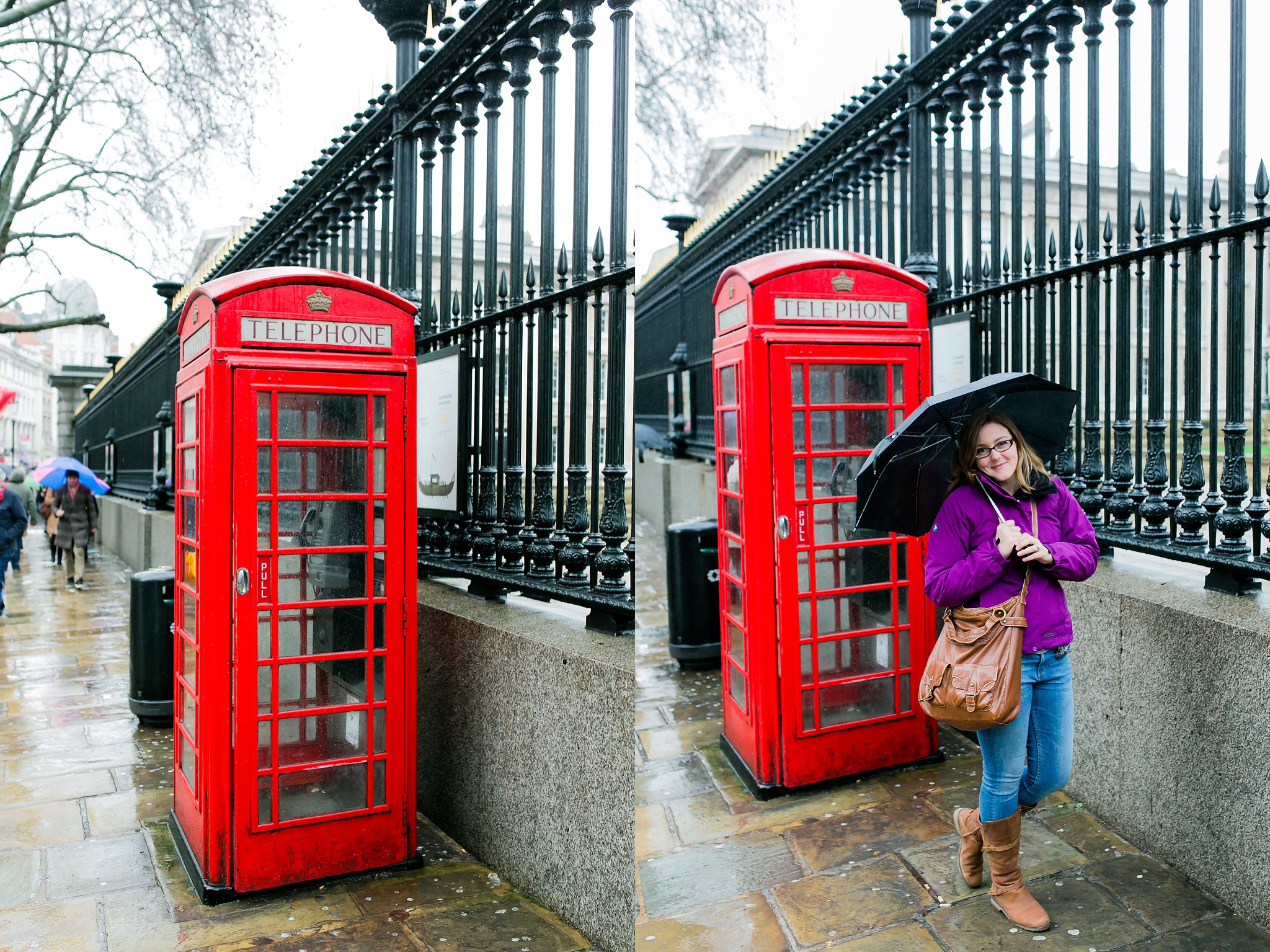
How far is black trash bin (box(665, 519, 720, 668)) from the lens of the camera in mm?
4637

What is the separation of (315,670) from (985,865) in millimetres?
2373

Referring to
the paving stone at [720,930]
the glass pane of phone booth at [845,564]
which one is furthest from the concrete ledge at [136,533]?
the paving stone at [720,930]

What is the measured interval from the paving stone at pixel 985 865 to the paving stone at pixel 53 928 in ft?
8.51

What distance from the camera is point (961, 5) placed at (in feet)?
12.8

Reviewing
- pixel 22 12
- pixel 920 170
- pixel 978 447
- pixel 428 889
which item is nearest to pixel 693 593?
pixel 428 889

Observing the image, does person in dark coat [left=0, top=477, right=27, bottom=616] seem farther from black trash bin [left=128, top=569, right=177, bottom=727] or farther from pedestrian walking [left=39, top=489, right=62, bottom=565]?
black trash bin [left=128, top=569, right=177, bottom=727]

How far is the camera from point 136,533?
37.6ft

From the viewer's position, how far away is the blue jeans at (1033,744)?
2.65 metres

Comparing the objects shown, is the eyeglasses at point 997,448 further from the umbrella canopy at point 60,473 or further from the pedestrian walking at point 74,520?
the pedestrian walking at point 74,520

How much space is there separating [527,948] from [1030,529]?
206 centimetres

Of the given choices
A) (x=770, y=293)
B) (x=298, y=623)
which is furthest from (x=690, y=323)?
(x=298, y=623)

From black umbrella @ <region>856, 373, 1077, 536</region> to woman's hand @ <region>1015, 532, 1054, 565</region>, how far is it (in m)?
0.28

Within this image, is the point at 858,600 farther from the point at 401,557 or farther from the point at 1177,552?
the point at 401,557

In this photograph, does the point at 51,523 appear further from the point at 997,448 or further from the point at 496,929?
the point at 997,448
